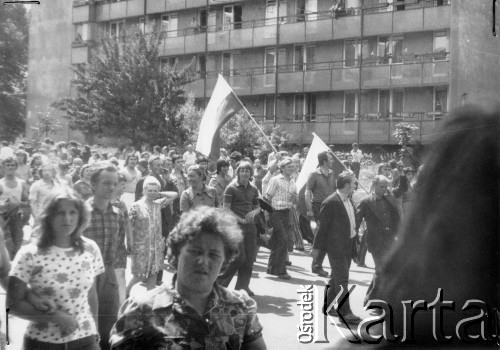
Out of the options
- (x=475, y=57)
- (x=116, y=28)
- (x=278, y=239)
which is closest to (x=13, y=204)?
(x=116, y=28)

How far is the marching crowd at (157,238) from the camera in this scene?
2322mm

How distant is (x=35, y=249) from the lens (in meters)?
3.33

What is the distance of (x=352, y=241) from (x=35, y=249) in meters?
3.54

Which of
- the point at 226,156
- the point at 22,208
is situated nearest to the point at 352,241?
the point at 226,156

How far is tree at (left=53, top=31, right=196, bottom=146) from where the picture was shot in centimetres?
396

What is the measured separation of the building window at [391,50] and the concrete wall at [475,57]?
1.00 metres

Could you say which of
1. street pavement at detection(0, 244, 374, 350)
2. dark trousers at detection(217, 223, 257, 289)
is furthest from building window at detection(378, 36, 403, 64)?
dark trousers at detection(217, 223, 257, 289)

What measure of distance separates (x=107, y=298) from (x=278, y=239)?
3.67 meters

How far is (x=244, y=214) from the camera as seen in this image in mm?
6656

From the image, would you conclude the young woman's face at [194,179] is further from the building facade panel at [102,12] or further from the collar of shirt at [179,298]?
the collar of shirt at [179,298]

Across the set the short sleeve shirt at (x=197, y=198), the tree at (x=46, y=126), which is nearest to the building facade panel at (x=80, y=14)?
the tree at (x=46, y=126)

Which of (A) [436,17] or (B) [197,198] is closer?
(A) [436,17]

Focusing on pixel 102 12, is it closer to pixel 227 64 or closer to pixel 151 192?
pixel 227 64

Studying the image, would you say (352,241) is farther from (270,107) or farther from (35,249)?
(35,249)
